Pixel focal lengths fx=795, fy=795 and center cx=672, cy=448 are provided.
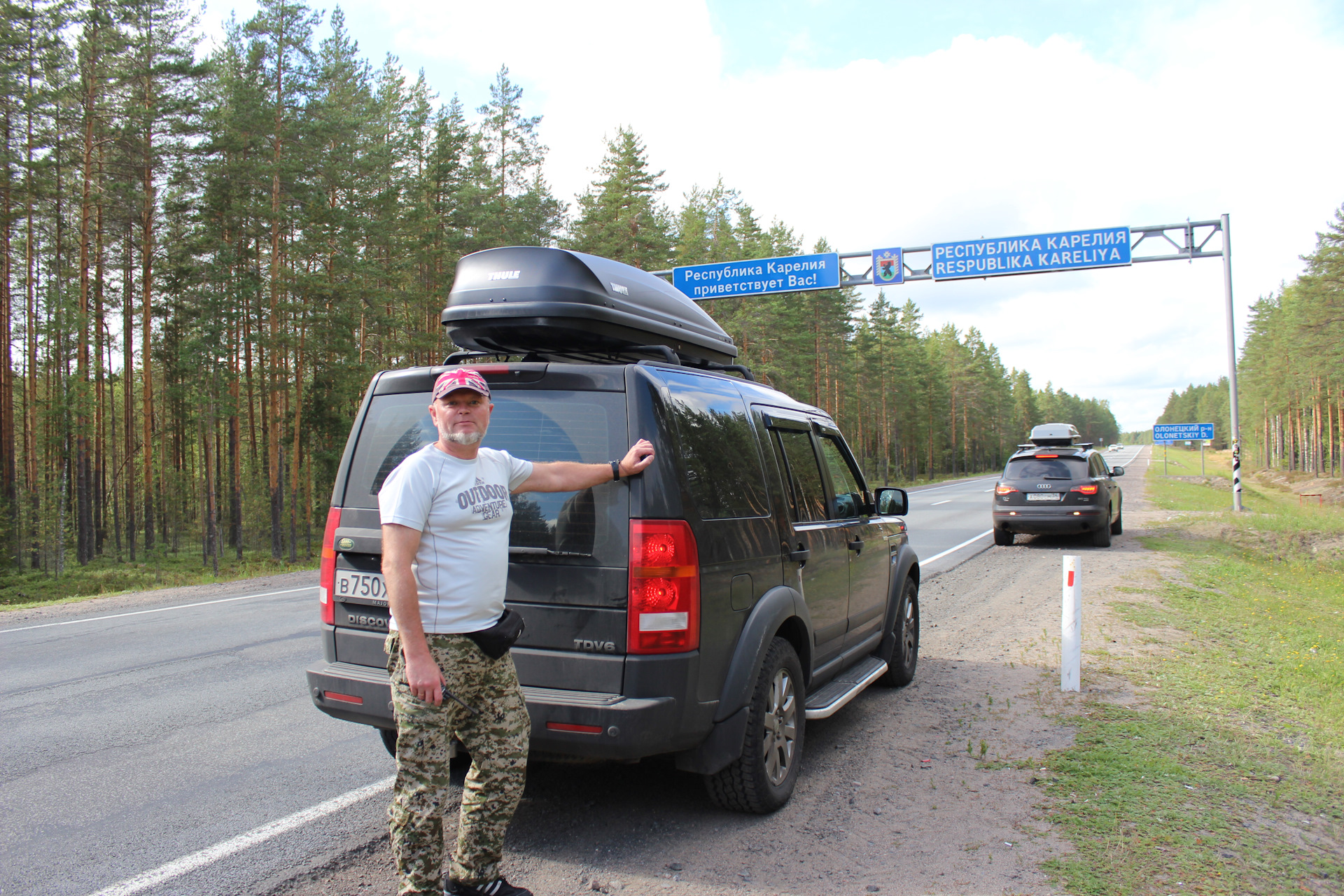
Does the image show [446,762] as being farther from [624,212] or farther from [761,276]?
[624,212]

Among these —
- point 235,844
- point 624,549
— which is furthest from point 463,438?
point 235,844

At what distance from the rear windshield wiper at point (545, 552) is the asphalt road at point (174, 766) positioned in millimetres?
1460

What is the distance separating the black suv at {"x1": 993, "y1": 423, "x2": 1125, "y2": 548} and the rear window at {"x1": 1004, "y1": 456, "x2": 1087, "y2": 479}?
0.01 meters

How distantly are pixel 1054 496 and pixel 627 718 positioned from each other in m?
14.1

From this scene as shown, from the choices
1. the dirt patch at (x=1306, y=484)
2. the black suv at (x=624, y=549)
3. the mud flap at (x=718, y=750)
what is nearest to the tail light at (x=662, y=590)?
the black suv at (x=624, y=549)

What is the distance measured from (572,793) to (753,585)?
1393 millimetres

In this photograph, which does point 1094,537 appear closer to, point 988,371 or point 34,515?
point 34,515

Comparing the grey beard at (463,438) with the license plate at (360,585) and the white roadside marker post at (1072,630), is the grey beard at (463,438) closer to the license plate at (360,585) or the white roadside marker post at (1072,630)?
the license plate at (360,585)

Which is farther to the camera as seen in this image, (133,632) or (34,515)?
(34,515)

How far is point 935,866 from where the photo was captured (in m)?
3.17

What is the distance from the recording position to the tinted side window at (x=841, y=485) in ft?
16.1

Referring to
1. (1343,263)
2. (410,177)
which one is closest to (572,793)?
(410,177)

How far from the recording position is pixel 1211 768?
420 cm

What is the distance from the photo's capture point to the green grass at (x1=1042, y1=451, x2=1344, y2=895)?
10.3 ft
